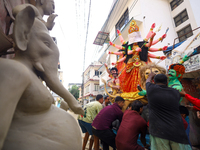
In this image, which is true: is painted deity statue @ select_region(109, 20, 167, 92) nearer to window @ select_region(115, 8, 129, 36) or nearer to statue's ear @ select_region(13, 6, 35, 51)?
statue's ear @ select_region(13, 6, 35, 51)

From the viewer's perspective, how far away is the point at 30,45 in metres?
0.98

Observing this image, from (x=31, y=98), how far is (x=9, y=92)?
0.57 ft

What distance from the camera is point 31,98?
83cm

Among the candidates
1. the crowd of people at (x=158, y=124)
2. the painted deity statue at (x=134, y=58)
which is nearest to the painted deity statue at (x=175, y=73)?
the crowd of people at (x=158, y=124)

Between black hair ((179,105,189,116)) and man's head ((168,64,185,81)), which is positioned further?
man's head ((168,64,185,81))

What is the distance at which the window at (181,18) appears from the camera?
23.9 ft

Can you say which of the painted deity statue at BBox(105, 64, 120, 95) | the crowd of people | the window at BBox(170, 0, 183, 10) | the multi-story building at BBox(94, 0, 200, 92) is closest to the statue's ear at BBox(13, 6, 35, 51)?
the crowd of people

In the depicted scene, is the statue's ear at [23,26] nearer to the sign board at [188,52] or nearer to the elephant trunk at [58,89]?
the elephant trunk at [58,89]

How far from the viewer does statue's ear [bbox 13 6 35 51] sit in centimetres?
87

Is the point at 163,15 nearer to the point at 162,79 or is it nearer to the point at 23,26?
the point at 162,79

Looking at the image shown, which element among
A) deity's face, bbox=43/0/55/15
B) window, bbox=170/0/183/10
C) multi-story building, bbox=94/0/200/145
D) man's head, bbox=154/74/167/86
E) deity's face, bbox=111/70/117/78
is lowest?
man's head, bbox=154/74/167/86

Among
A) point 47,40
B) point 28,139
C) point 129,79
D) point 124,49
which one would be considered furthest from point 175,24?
point 28,139

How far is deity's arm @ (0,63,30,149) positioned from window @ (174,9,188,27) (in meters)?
9.29

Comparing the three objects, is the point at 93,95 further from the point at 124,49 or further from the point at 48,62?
the point at 48,62
